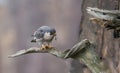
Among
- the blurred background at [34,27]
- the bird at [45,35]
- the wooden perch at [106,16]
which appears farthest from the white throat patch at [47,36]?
the blurred background at [34,27]

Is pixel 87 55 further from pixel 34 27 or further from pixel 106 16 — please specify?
pixel 34 27

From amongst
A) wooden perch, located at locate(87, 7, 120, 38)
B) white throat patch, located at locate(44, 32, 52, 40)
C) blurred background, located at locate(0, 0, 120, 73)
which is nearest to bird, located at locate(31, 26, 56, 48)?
white throat patch, located at locate(44, 32, 52, 40)

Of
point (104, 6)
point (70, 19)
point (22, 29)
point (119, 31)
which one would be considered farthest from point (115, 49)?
point (22, 29)

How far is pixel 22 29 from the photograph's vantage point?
112 cm

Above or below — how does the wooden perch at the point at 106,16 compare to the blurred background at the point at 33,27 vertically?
above

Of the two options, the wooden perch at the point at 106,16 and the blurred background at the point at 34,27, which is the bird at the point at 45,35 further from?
the blurred background at the point at 34,27

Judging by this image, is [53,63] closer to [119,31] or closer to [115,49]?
[115,49]

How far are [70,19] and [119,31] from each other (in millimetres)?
562

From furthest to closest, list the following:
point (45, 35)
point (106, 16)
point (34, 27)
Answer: point (34, 27)
point (45, 35)
point (106, 16)

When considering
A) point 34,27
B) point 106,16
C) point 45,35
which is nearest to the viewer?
point 106,16

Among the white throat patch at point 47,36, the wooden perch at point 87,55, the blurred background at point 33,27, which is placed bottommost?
the blurred background at point 33,27

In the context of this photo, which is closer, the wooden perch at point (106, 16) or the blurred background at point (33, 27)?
the wooden perch at point (106, 16)

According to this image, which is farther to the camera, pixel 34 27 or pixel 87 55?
pixel 34 27

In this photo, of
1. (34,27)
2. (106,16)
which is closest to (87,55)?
(106,16)
